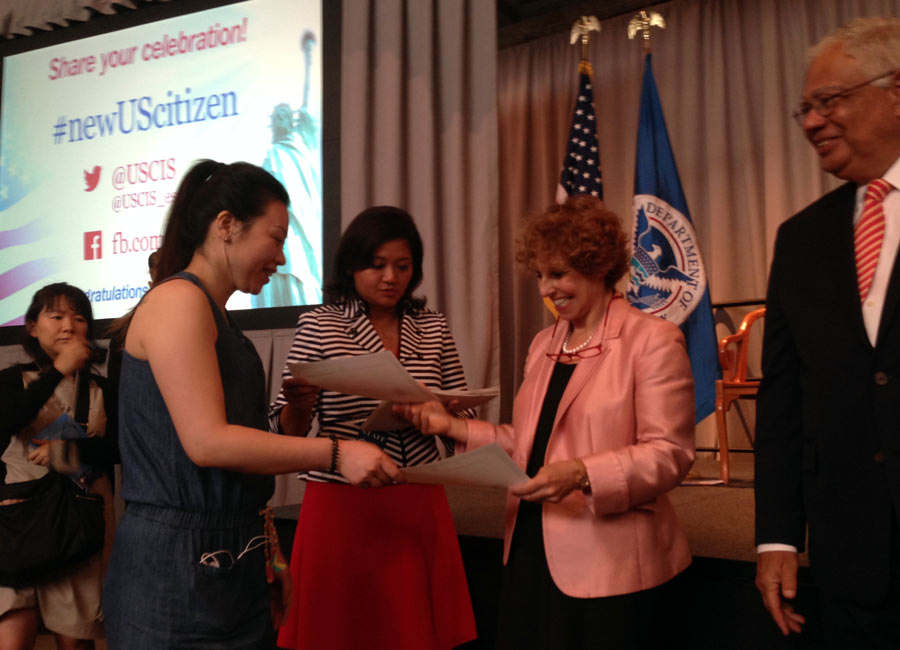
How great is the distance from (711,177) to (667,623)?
4.36 m

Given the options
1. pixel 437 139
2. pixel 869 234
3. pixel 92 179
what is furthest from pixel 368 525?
pixel 92 179

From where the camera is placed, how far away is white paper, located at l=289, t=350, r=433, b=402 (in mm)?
1427

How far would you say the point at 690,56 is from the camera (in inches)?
215

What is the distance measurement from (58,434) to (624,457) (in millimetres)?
1860

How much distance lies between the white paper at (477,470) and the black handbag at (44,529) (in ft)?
4.54

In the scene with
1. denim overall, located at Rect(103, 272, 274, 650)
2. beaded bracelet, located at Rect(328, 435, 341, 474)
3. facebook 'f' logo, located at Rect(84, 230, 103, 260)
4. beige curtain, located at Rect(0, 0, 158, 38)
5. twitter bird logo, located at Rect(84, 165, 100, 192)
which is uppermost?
beige curtain, located at Rect(0, 0, 158, 38)

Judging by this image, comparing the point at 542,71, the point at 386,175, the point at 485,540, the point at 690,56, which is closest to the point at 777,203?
the point at 690,56

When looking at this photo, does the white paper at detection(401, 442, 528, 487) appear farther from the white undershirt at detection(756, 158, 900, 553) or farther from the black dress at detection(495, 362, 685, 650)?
the white undershirt at detection(756, 158, 900, 553)

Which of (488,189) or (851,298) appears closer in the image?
(851,298)

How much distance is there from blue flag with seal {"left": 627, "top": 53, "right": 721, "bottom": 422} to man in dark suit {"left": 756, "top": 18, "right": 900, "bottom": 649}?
8.44 feet

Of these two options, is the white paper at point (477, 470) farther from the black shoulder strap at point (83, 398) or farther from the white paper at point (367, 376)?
the black shoulder strap at point (83, 398)

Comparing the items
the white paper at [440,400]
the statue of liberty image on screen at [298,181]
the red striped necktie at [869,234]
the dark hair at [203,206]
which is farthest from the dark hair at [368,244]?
the statue of liberty image on screen at [298,181]

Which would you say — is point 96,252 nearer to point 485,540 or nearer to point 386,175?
point 386,175

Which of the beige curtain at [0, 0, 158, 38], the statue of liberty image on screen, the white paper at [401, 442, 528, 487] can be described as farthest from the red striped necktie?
the beige curtain at [0, 0, 158, 38]
